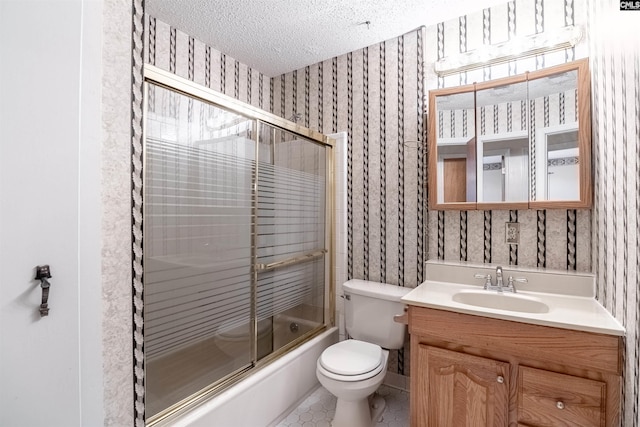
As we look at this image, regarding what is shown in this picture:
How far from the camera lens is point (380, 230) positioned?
2145 millimetres

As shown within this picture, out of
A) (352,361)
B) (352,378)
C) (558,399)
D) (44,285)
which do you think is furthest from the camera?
(352,361)

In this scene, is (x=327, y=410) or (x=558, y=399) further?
(x=327, y=410)

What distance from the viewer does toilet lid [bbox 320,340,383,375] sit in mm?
1580

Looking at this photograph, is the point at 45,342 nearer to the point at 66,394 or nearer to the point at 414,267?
the point at 66,394

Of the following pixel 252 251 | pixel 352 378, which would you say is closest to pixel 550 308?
pixel 352 378

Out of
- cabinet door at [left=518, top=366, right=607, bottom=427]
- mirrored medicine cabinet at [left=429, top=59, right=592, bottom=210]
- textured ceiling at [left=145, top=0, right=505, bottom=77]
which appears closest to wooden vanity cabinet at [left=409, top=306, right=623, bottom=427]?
cabinet door at [left=518, top=366, right=607, bottom=427]

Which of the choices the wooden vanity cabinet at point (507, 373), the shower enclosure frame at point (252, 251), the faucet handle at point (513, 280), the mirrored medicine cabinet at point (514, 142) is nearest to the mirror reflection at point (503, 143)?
the mirrored medicine cabinet at point (514, 142)

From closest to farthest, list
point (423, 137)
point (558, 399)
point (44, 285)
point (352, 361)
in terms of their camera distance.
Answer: point (44, 285), point (558, 399), point (352, 361), point (423, 137)

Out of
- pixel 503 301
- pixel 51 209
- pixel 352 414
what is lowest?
pixel 352 414

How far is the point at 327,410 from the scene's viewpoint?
1854 mm

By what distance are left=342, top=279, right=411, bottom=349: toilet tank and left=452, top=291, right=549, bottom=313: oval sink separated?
1.21 feet

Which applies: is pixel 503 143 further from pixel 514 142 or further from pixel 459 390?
pixel 459 390

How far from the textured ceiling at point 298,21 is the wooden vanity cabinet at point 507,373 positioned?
1755 mm

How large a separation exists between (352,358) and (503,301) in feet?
2.89
